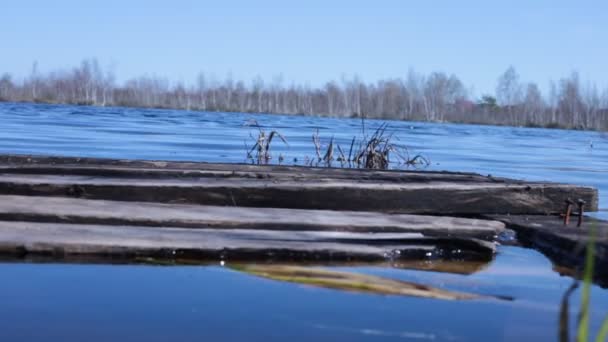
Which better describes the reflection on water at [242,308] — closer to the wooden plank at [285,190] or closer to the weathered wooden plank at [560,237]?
the weathered wooden plank at [560,237]

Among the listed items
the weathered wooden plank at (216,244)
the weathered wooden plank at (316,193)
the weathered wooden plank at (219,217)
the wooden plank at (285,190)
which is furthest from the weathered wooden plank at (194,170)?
the weathered wooden plank at (216,244)

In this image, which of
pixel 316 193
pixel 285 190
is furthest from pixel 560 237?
pixel 285 190

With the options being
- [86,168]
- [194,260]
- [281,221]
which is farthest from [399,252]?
[86,168]

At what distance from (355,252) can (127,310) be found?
101 centimetres

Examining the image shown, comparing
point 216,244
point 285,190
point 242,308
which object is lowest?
point 242,308

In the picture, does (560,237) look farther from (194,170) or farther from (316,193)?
(194,170)

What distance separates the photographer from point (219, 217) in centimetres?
351

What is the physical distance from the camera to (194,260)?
3.07 metres

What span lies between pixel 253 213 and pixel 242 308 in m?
1.15

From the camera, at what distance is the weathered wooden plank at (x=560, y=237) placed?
3158 millimetres

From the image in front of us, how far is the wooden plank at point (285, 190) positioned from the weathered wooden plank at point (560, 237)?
0.49ft

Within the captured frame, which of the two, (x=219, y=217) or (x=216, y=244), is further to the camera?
(x=219, y=217)

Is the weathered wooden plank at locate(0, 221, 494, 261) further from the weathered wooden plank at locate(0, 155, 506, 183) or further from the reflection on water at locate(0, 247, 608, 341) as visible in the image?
the weathered wooden plank at locate(0, 155, 506, 183)

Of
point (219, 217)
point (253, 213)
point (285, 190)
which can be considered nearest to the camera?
point (219, 217)
